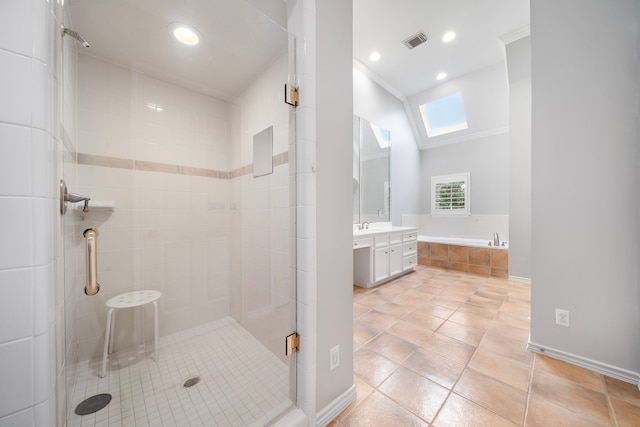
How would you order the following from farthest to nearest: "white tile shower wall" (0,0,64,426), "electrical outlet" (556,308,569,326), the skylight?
the skylight → "electrical outlet" (556,308,569,326) → "white tile shower wall" (0,0,64,426)

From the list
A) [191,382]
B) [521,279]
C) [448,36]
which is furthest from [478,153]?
[191,382]

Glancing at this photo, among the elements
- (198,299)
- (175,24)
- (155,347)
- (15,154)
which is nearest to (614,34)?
(175,24)

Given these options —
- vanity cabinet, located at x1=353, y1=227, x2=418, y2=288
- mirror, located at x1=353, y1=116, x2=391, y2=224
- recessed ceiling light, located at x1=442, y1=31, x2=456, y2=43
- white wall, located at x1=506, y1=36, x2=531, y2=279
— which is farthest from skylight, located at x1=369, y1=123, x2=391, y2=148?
white wall, located at x1=506, y1=36, x2=531, y2=279

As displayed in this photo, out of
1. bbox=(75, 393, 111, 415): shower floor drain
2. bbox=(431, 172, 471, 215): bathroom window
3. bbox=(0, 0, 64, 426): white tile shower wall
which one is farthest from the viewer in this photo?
bbox=(431, 172, 471, 215): bathroom window

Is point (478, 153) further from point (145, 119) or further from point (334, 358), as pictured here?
point (145, 119)

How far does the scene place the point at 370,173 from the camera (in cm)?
406

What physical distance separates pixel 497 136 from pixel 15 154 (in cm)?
596

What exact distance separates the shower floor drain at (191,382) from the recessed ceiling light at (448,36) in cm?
459

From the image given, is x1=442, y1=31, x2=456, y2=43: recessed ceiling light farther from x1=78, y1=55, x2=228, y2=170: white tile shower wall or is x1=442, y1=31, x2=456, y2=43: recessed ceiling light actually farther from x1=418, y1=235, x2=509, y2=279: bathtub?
x1=78, y1=55, x2=228, y2=170: white tile shower wall

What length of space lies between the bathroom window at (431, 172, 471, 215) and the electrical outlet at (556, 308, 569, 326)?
11.6ft

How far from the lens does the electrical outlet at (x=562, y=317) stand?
5.59 ft

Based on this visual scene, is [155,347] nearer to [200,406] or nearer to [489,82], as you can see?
[200,406]

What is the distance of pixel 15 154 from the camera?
54 centimetres

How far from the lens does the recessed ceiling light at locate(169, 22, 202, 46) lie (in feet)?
4.65
